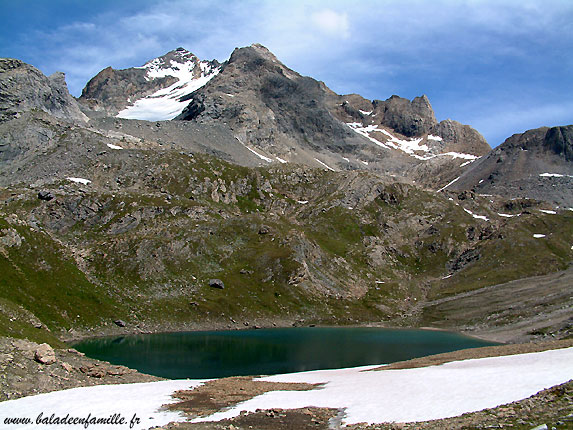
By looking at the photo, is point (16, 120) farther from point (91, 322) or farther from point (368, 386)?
point (368, 386)

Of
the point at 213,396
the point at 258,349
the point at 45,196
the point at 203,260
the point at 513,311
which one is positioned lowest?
the point at 513,311

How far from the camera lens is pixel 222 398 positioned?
3119cm

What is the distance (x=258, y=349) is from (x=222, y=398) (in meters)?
55.0

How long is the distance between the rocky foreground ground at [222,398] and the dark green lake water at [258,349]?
24245 millimetres

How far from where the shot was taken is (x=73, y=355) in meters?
39.0

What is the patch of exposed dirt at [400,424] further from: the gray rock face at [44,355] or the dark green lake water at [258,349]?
the dark green lake water at [258,349]

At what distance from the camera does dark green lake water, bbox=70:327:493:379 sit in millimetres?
65562

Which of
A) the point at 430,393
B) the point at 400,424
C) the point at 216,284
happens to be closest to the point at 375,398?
the point at 430,393

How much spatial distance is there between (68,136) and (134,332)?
117949 millimetres

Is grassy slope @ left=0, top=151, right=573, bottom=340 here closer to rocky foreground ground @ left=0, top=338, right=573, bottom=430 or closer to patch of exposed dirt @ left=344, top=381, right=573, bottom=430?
rocky foreground ground @ left=0, top=338, right=573, bottom=430

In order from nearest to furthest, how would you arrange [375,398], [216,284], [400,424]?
[400,424], [375,398], [216,284]

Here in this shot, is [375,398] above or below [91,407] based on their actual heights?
below

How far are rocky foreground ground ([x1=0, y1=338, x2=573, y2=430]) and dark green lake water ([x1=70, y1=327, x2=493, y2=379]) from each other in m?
24.2

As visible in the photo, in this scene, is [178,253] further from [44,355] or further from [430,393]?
[430,393]
